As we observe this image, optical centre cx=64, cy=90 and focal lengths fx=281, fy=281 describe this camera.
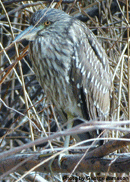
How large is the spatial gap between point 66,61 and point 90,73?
252 mm

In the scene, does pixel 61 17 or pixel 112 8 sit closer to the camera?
pixel 61 17

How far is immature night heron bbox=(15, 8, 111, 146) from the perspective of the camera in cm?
181

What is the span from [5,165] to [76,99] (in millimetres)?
647

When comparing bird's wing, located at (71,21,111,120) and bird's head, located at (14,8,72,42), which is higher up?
bird's head, located at (14,8,72,42)

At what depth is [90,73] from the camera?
1976 millimetres

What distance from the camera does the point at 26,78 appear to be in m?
2.96

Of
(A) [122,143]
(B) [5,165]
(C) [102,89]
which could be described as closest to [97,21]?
(C) [102,89]

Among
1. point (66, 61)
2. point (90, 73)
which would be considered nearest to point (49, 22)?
point (66, 61)

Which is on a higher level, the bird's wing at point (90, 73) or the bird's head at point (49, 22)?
the bird's head at point (49, 22)

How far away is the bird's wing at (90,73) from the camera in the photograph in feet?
6.09

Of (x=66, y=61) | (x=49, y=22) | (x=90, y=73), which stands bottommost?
(x=90, y=73)

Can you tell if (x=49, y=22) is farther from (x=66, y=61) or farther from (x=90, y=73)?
(x=90, y=73)

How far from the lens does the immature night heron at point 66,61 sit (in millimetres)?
1810

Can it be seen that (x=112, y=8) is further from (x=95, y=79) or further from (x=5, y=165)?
(x=5, y=165)
